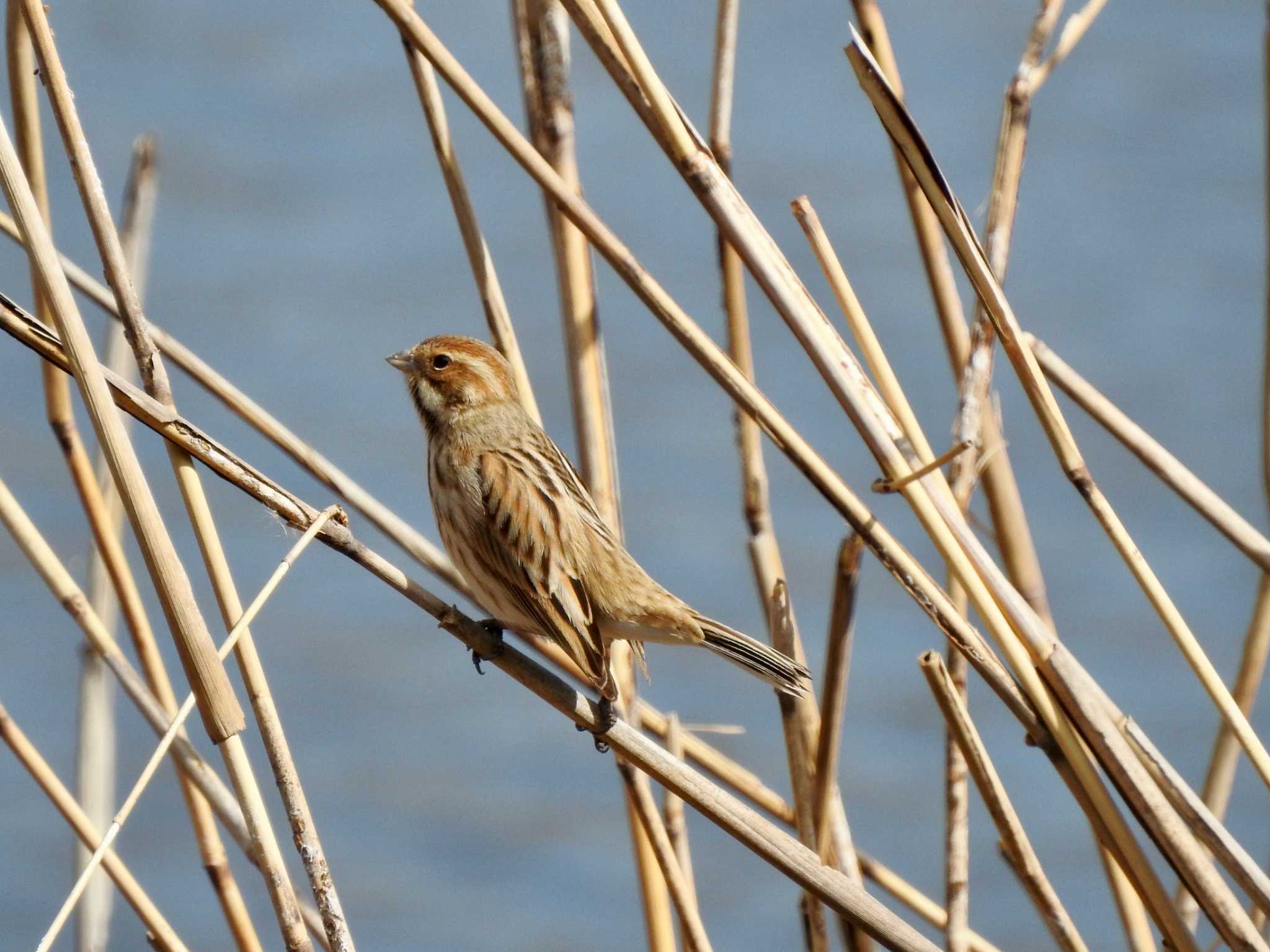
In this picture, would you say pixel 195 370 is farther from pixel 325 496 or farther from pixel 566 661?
pixel 325 496

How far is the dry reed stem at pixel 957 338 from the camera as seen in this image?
9.84 feet

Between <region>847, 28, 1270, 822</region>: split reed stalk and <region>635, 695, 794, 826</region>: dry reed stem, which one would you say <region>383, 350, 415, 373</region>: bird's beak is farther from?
<region>847, 28, 1270, 822</region>: split reed stalk

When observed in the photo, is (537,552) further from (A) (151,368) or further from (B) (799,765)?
(A) (151,368)

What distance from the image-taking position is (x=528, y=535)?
10.7 ft

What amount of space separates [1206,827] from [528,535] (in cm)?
147

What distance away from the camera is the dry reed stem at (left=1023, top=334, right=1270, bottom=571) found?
2775 millimetres

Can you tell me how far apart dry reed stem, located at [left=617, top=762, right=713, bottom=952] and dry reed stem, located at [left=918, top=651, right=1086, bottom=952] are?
23.4 inches

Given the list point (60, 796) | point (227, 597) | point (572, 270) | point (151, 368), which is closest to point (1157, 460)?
point (572, 270)

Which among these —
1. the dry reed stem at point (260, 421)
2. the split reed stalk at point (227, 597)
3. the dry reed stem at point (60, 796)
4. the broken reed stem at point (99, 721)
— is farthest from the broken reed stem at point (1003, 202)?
the broken reed stem at point (99, 721)

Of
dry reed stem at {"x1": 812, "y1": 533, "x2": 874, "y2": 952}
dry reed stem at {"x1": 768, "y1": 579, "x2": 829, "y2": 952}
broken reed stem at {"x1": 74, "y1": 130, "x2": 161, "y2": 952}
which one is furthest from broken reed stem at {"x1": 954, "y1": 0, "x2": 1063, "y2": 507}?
broken reed stem at {"x1": 74, "y1": 130, "x2": 161, "y2": 952}

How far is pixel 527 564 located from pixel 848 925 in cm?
101

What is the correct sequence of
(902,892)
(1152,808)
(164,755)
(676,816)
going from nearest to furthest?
(164,755)
(1152,808)
(676,816)
(902,892)

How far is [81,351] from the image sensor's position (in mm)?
2016

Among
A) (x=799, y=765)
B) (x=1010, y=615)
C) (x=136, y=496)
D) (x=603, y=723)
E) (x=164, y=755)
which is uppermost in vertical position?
(x=799, y=765)
